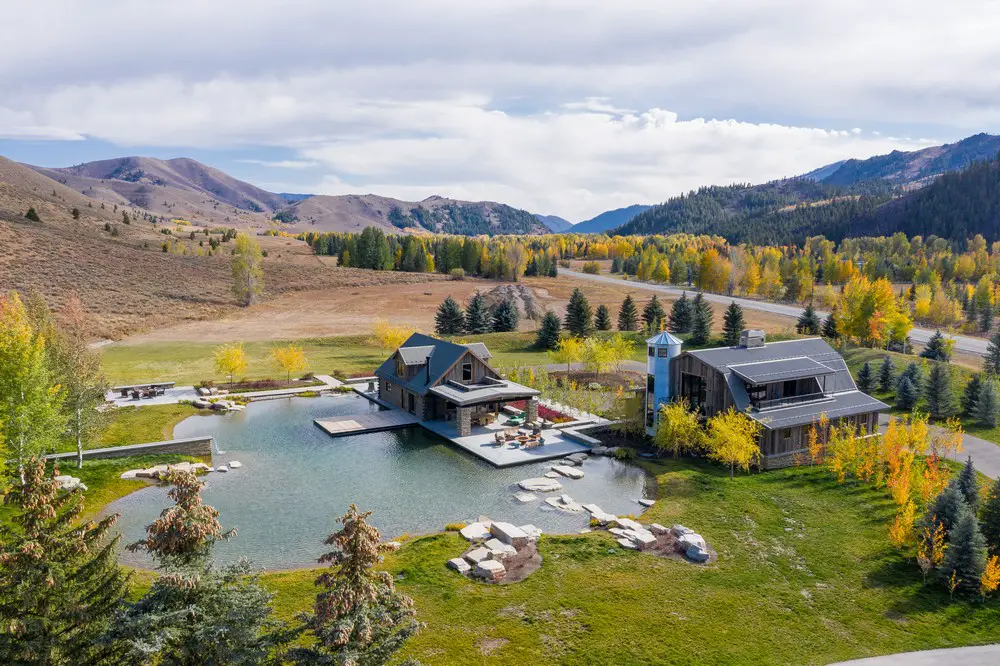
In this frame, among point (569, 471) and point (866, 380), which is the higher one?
point (866, 380)

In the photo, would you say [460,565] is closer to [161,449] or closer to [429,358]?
[161,449]

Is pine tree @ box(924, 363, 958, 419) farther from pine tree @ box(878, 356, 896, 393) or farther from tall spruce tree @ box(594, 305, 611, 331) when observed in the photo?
tall spruce tree @ box(594, 305, 611, 331)

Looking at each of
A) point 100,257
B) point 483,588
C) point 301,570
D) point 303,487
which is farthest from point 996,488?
point 100,257

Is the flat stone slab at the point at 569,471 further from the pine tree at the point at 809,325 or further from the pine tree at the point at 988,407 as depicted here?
the pine tree at the point at 809,325

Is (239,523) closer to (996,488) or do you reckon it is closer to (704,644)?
(704,644)

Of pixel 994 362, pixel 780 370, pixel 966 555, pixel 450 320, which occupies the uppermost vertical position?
pixel 780 370

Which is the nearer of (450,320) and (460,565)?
(460,565)

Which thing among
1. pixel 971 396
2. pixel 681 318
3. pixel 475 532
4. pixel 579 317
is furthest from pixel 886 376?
pixel 475 532

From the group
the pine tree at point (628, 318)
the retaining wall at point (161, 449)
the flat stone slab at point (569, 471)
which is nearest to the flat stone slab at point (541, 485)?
the flat stone slab at point (569, 471)

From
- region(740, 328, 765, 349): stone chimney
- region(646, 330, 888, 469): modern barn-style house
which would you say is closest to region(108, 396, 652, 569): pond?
region(646, 330, 888, 469): modern barn-style house
